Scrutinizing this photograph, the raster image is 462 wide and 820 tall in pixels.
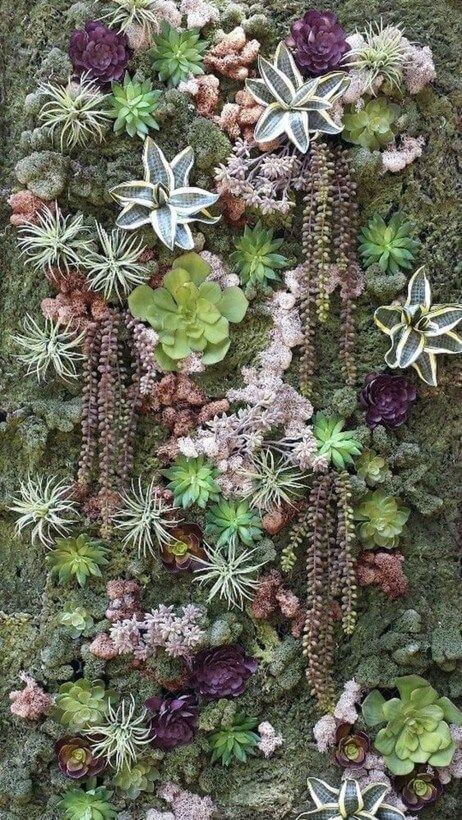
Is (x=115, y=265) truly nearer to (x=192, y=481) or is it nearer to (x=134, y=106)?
(x=134, y=106)

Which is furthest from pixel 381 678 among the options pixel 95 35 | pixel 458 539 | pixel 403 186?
pixel 95 35

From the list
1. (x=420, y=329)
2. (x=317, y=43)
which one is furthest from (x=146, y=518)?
(x=317, y=43)

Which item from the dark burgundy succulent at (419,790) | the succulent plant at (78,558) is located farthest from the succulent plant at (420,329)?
the dark burgundy succulent at (419,790)

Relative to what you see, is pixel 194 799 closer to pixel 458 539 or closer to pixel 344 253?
pixel 458 539

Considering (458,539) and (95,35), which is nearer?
(95,35)

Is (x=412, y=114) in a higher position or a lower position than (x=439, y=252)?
higher
